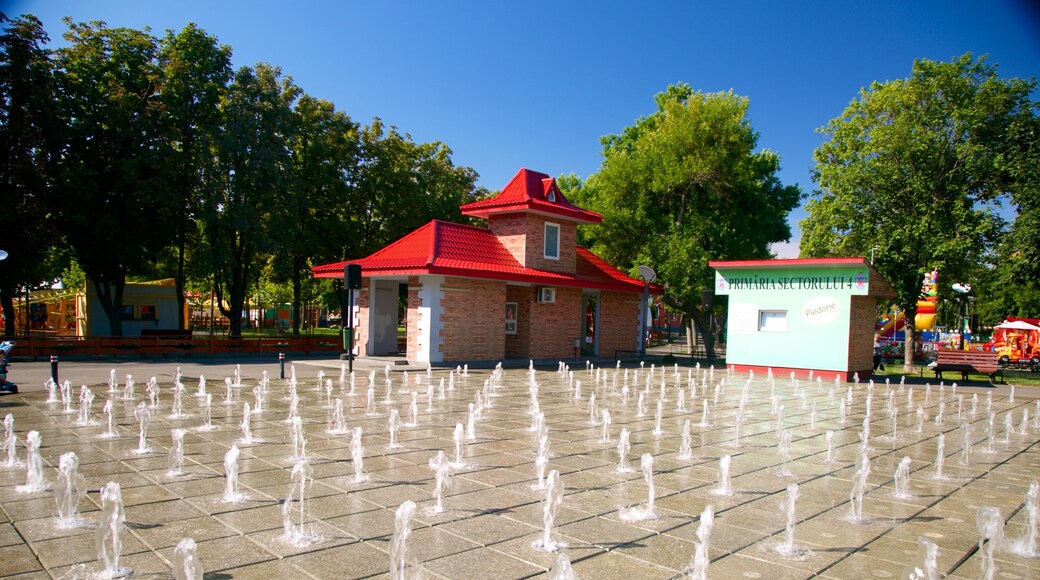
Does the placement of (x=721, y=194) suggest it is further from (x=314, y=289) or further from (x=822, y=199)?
(x=314, y=289)

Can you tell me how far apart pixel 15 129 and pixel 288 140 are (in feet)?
34.6

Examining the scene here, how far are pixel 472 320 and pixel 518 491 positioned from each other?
1723 centimetres

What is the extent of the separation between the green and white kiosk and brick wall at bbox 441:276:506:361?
29.7ft

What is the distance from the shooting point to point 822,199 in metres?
33.6

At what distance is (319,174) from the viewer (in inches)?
1309


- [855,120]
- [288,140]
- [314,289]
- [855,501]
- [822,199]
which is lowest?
[855,501]

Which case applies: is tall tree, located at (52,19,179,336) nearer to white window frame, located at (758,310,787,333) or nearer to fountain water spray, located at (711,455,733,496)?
white window frame, located at (758,310,787,333)

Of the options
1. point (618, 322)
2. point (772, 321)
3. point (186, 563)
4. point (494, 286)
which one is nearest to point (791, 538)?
point (186, 563)

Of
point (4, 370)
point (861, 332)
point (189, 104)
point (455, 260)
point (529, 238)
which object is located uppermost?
point (189, 104)

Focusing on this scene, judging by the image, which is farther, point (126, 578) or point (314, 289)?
point (314, 289)

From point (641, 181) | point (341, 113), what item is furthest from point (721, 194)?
point (341, 113)

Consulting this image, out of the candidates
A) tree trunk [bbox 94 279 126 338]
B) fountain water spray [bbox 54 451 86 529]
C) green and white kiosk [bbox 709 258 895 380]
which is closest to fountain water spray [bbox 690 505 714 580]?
fountain water spray [bbox 54 451 86 529]

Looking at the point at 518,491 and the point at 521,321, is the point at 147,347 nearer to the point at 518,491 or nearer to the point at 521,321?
the point at 521,321

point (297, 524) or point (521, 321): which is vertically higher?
point (521, 321)
